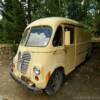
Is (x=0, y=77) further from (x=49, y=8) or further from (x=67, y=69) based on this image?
(x=49, y=8)

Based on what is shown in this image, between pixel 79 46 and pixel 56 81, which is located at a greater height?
pixel 79 46

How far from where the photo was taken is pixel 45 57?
7094 mm

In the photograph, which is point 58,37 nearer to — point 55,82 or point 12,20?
point 55,82

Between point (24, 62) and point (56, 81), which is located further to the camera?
point (56, 81)

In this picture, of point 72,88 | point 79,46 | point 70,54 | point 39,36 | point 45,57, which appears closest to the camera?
point 45,57

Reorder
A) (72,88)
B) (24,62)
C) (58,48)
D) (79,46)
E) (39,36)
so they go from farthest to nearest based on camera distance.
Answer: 1. (79,46)
2. (72,88)
3. (39,36)
4. (58,48)
5. (24,62)

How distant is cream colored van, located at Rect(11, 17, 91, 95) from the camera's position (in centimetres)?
689

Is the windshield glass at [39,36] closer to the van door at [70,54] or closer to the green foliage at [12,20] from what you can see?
the van door at [70,54]

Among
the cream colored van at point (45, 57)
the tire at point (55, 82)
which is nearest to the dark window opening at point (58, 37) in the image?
the cream colored van at point (45, 57)

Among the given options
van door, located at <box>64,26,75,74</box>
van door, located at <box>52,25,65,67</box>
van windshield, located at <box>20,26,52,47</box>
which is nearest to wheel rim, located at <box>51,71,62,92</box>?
van door, located at <box>52,25,65,67</box>

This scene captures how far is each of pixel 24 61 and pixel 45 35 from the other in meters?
1.16

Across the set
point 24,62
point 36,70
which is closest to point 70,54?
point 24,62

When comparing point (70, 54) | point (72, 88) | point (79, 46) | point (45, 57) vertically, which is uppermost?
point (45, 57)

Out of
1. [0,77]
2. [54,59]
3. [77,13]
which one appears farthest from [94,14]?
[0,77]
